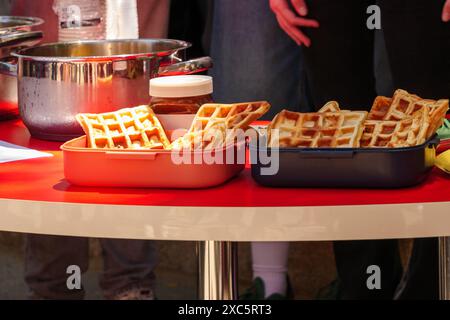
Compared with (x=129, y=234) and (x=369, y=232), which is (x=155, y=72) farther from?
(x=369, y=232)

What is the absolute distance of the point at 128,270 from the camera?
9.53 feet

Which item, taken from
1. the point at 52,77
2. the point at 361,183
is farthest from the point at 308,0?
the point at 361,183

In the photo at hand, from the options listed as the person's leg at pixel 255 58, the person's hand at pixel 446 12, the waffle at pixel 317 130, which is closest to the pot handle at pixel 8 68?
the waffle at pixel 317 130

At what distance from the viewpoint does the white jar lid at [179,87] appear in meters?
1.49

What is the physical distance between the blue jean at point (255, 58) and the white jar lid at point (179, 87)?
1258 mm

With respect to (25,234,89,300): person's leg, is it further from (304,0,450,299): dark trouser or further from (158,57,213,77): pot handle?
(158,57,213,77): pot handle

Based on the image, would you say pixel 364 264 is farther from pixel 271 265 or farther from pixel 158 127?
pixel 158 127

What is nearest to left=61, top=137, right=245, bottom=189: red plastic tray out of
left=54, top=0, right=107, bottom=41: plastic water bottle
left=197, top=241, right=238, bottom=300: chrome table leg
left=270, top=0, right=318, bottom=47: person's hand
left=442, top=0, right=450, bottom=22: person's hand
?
left=197, top=241, right=238, bottom=300: chrome table leg

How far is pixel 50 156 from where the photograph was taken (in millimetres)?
1581

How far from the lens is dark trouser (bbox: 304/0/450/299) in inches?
85.7

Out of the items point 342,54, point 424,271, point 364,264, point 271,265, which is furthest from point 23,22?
point 424,271

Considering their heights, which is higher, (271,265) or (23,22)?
(23,22)

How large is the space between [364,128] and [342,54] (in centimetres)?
99
